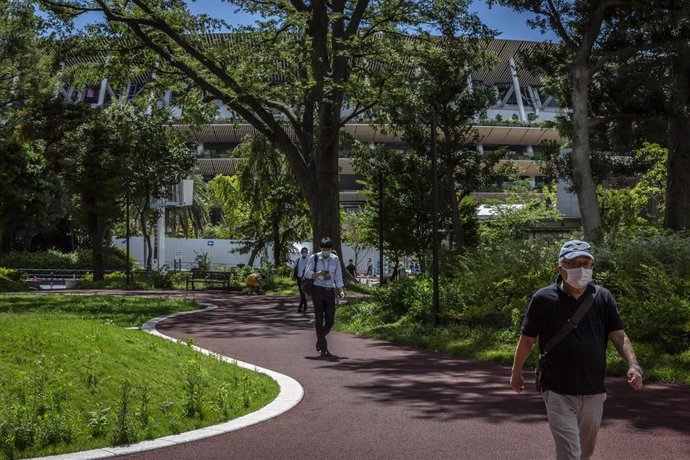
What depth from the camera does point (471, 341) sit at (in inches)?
550

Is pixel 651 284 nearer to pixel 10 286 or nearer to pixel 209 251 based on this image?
pixel 10 286

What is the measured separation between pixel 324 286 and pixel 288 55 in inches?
565

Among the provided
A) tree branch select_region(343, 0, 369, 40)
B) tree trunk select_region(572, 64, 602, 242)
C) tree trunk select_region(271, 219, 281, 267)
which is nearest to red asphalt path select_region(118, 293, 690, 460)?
tree trunk select_region(572, 64, 602, 242)

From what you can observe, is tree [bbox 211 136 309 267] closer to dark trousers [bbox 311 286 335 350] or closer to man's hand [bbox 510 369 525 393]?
dark trousers [bbox 311 286 335 350]

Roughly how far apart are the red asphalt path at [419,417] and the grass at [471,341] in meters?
0.39

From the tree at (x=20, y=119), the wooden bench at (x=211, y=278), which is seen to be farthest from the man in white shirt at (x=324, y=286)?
the tree at (x=20, y=119)

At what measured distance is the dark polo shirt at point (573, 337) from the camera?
466cm

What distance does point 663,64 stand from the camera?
23.8m

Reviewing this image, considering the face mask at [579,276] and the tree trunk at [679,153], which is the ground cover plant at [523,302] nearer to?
the tree trunk at [679,153]

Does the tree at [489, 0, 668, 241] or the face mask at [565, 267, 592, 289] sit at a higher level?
the tree at [489, 0, 668, 241]

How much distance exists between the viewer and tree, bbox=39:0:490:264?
82.1ft

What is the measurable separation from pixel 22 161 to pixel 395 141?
52959 millimetres

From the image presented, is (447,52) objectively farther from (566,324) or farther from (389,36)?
(566,324)

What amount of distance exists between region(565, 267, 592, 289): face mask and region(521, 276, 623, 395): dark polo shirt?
0.11m
